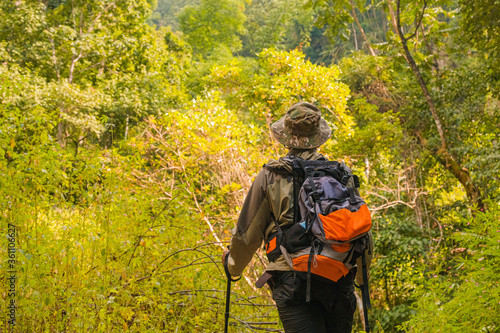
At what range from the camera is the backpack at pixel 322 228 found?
76.2 inches

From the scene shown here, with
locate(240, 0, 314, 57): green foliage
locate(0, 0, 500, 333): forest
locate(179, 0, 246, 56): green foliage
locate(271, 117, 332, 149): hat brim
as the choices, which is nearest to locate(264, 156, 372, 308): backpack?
locate(271, 117, 332, 149): hat brim

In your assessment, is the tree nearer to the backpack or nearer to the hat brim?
the hat brim

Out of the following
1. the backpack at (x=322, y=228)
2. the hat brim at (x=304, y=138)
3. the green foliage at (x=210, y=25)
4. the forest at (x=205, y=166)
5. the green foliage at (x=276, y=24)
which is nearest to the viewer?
the backpack at (x=322, y=228)

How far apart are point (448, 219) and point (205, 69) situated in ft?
50.0

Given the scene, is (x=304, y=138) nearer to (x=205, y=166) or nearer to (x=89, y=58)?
(x=205, y=166)

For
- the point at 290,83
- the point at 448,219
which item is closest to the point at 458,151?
the point at 448,219

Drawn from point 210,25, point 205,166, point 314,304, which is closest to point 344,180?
point 314,304

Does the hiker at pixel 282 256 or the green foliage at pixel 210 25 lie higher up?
the green foliage at pixel 210 25

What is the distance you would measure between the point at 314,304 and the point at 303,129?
841mm

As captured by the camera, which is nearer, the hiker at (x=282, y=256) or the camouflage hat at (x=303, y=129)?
the hiker at (x=282, y=256)

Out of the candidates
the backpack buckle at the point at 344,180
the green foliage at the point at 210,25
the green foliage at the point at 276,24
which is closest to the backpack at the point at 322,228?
the backpack buckle at the point at 344,180

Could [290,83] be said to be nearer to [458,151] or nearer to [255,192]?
[458,151]

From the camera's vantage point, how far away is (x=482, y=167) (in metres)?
6.88

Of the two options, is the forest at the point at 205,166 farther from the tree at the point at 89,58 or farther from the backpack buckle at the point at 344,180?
the backpack buckle at the point at 344,180
